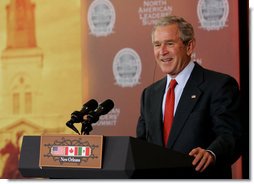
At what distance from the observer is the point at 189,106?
3098 mm

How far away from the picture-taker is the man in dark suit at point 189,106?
117 inches

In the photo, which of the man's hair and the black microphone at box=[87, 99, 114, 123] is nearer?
the black microphone at box=[87, 99, 114, 123]

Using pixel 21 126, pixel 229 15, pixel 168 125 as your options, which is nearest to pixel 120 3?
pixel 229 15

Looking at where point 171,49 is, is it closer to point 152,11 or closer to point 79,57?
point 152,11

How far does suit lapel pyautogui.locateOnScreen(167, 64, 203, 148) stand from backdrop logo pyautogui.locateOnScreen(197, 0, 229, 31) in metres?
1.50

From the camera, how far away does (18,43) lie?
527 centimetres

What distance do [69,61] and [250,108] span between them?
5.13 ft

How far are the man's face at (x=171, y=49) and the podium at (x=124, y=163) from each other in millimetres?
710

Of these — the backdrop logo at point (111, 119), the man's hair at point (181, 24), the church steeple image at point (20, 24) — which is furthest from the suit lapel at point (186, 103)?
the church steeple image at point (20, 24)

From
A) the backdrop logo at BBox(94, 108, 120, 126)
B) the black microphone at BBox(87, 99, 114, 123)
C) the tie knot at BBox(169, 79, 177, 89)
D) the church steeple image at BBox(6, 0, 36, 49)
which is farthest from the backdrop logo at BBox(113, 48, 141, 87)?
the black microphone at BBox(87, 99, 114, 123)

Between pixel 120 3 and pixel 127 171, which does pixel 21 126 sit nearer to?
pixel 120 3

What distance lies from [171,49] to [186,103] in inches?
Answer: 11.4

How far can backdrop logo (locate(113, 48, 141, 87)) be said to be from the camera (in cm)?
493

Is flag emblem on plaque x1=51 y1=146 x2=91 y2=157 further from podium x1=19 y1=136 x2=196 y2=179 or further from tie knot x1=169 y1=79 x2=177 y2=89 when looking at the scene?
tie knot x1=169 y1=79 x2=177 y2=89
